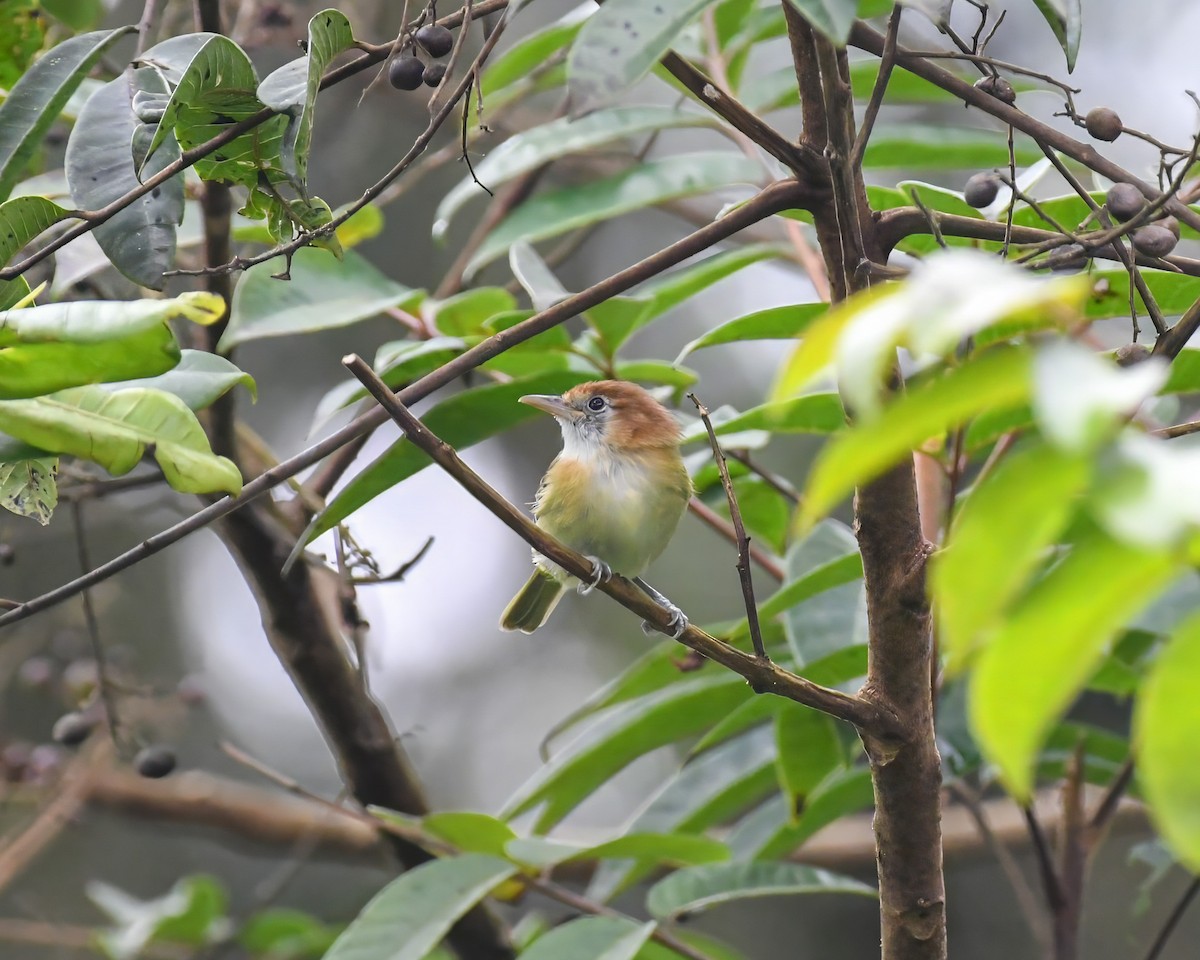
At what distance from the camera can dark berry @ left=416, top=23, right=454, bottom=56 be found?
5.95 feet

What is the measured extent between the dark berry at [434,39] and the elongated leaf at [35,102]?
0.44m

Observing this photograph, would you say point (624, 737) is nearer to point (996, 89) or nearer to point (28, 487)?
point (28, 487)

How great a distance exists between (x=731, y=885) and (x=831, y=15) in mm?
1939

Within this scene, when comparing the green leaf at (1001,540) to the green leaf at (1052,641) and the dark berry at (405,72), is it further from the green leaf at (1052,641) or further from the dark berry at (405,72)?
the dark berry at (405,72)

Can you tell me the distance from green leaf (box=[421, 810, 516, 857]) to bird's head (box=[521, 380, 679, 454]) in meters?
1.26

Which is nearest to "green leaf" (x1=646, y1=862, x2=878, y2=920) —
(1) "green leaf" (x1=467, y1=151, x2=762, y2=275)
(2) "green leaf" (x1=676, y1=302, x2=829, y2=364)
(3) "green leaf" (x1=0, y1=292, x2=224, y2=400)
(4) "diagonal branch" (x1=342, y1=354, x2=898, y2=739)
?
(4) "diagonal branch" (x1=342, y1=354, x2=898, y2=739)

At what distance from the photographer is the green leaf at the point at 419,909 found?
2.21m

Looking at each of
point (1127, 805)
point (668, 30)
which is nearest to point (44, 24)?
point (668, 30)

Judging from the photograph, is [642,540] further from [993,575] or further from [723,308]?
[723,308]

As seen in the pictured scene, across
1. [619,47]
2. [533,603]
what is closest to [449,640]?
[533,603]

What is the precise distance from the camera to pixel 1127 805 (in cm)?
363

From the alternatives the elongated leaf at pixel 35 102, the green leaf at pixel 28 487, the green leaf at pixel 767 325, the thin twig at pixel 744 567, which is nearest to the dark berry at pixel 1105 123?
the green leaf at pixel 767 325

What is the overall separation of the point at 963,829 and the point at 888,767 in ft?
8.68

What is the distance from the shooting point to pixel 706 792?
3146mm
